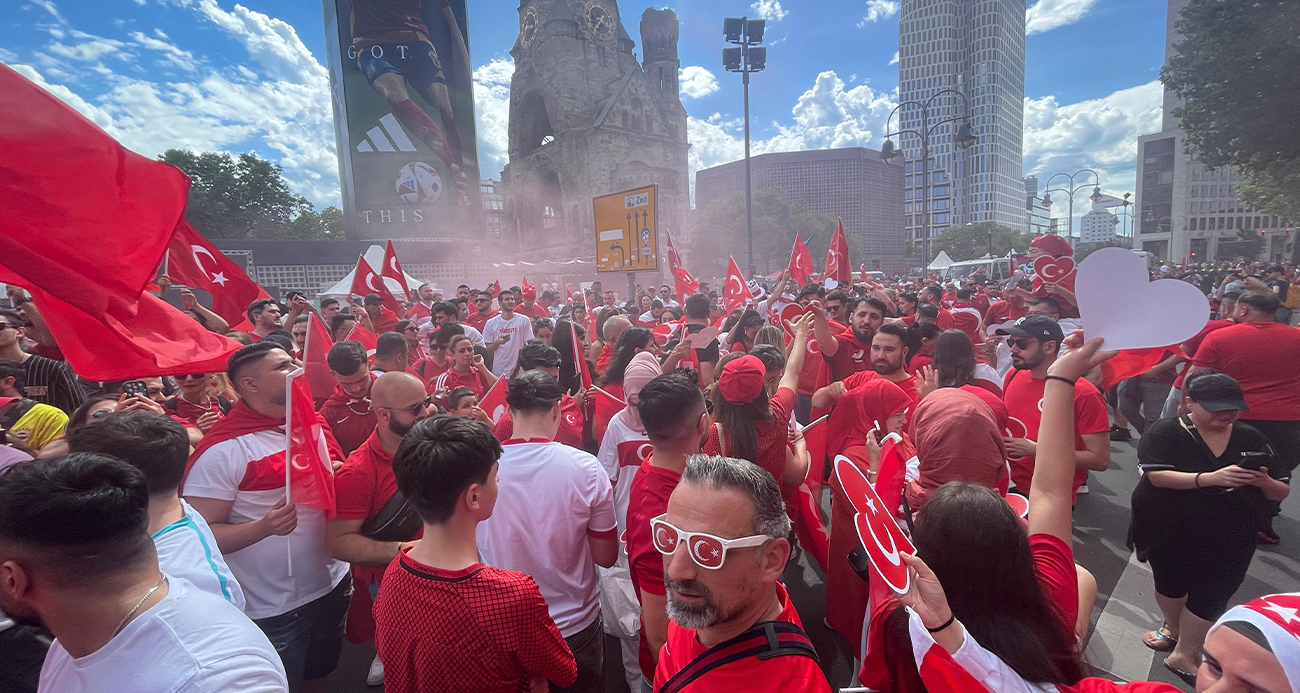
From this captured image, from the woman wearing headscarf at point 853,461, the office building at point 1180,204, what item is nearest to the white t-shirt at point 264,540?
the woman wearing headscarf at point 853,461

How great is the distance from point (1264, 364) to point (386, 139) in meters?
37.0

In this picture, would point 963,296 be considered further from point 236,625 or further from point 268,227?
point 268,227

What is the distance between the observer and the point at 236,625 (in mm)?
1295

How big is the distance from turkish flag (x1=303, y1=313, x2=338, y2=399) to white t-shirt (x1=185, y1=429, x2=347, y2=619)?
10.6 inches

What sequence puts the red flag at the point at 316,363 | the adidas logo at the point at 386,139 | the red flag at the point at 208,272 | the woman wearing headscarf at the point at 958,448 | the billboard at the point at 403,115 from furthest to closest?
the adidas logo at the point at 386,139 → the billboard at the point at 403,115 → the red flag at the point at 208,272 → the red flag at the point at 316,363 → the woman wearing headscarf at the point at 958,448

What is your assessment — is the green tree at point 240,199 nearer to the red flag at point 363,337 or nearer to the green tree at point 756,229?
the green tree at point 756,229

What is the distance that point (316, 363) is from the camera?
7.91ft

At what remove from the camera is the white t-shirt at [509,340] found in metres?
6.97

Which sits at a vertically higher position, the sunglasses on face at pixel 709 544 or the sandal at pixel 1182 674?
the sunglasses on face at pixel 709 544

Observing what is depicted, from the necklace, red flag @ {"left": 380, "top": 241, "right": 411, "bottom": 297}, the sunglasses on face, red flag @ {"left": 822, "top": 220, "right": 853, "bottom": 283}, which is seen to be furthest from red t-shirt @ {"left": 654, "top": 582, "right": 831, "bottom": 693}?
red flag @ {"left": 380, "top": 241, "right": 411, "bottom": 297}

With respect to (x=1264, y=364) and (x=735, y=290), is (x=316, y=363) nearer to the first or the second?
(x=1264, y=364)

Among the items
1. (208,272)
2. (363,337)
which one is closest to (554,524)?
(363,337)

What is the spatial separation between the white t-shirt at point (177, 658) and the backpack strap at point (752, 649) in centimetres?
92

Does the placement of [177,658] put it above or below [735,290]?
below
